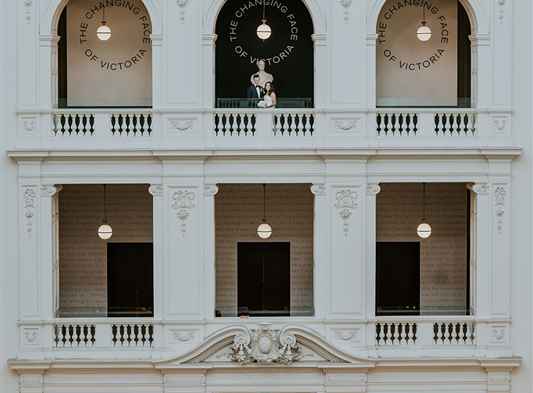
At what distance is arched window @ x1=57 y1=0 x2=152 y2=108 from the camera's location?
91.4ft

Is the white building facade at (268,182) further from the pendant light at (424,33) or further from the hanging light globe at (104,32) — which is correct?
the hanging light globe at (104,32)

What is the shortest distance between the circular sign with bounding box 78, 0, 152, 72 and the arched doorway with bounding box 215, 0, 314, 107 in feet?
5.70

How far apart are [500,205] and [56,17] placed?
33.1 ft

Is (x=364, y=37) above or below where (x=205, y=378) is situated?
above

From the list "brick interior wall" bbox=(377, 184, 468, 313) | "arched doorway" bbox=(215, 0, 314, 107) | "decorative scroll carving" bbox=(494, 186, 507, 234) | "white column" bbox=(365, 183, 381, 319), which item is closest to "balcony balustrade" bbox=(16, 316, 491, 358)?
"white column" bbox=(365, 183, 381, 319)

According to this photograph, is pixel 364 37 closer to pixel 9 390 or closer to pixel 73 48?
pixel 73 48

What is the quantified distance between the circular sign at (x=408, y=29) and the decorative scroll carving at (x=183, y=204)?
5870 millimetres

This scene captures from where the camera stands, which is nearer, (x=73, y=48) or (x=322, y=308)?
(x=322, y=308)

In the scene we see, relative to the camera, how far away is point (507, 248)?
2572 centimetres

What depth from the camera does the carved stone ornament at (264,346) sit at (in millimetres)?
25375

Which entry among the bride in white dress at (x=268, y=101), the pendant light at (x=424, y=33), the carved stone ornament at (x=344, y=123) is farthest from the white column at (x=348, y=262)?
the pendant light at (x=424, y=33)

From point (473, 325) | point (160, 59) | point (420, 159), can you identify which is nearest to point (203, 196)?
point (160, 59)

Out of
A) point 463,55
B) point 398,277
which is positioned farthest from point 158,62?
point 398,277

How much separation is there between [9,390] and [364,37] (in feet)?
34.2
